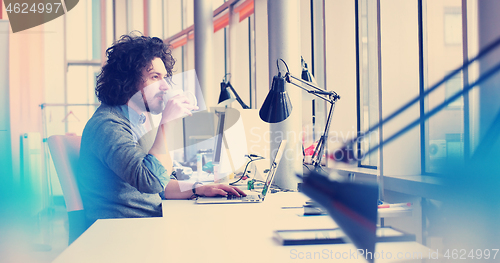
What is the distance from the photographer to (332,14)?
3383 mm

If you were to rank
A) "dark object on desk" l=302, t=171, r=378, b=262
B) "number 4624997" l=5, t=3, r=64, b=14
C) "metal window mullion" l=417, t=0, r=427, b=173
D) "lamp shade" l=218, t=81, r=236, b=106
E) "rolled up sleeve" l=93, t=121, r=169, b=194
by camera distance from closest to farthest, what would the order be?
"dark object on desk" l=302, t=171, r=378, b=262
"rolled up sleeve" l=93, t=121, r=169, b=194
"metal window mullion" l=417, t=0, r=427, b=173
"lamp shade" l=218, t=81, r=236, b=106
"number 4624997" l=5, t=3, r=64, b=14

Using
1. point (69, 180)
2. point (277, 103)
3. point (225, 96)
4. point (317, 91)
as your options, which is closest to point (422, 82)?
point (317, 91)

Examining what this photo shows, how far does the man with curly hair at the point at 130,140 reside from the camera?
4.18 feet

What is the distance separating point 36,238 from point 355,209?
3548 millimetres

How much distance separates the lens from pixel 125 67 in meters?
1.54

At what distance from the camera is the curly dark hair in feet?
4.85

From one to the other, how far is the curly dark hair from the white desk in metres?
0.54

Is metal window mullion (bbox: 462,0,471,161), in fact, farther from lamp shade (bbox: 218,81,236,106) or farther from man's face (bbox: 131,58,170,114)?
lamp shade (bbox: 218,81,236,106)

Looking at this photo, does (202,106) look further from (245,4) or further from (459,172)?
(459,172)

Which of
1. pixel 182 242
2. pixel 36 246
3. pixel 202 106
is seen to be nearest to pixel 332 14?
pixel 202 106

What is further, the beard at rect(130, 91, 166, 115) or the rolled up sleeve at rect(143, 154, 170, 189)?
the beard at rect(130, 91, 166, 115)

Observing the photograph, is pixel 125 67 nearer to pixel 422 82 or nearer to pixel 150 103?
pixel 150 103

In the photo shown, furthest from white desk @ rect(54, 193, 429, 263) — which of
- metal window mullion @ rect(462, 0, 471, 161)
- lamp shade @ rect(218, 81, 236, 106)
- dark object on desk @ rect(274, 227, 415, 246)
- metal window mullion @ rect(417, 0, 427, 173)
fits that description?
lamp shade @ rect(218, 81, 236, 106)

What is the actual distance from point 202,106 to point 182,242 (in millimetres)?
3633
